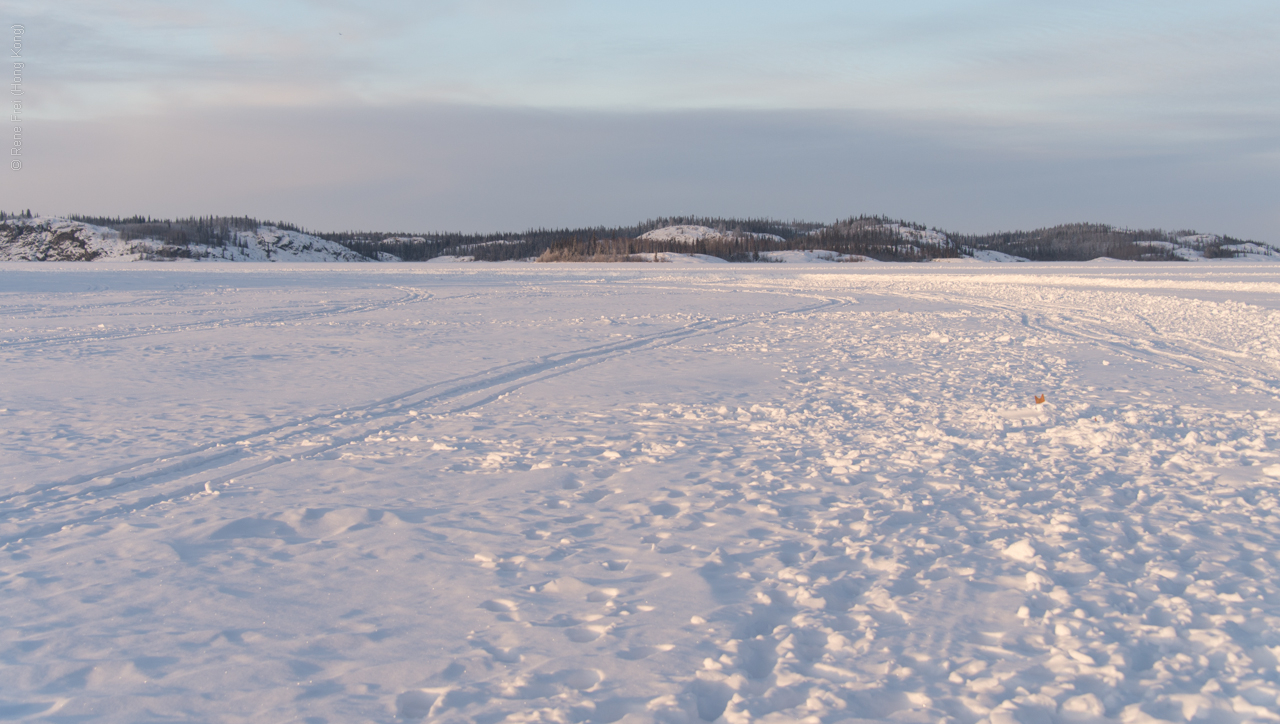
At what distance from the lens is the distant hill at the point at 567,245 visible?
153125 mm

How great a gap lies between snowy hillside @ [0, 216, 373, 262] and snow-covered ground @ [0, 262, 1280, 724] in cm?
17111

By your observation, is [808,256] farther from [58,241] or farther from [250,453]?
[58,241]

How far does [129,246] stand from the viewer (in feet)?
543

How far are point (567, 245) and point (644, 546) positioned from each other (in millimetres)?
150025

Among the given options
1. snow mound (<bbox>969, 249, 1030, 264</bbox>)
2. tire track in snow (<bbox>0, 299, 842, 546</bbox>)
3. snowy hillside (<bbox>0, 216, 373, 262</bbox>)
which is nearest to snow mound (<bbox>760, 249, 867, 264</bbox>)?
snow mound (<bbox>969, 249, 1030, 264</bbox>)

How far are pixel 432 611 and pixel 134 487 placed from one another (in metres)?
3.70

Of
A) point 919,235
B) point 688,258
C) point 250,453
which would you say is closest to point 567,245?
point 688,258

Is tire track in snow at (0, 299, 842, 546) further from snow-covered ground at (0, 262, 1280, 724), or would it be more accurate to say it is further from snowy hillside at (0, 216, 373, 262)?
snowy hillside at (0, 216, 373, 262)

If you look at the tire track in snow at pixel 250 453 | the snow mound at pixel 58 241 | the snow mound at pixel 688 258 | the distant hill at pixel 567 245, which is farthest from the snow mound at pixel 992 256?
the snow mound at pixel 58 241

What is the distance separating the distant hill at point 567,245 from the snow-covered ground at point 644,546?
428ft

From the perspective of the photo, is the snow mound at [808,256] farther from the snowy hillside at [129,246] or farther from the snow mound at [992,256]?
the snowy hillside at [129,246]

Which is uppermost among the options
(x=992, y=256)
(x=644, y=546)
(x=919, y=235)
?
(x=919, y=235)

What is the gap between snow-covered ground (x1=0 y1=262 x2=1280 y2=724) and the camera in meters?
3.41

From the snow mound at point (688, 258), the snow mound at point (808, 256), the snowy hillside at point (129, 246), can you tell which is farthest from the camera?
the snowy hillside at point (129, 246)
